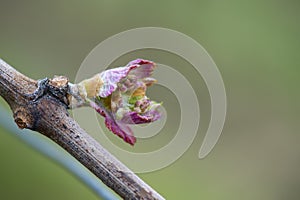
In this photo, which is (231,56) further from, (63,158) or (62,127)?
(62,127)

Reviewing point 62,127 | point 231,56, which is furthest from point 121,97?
point 231,56

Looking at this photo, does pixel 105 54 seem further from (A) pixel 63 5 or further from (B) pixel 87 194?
(A) pixel 63 5

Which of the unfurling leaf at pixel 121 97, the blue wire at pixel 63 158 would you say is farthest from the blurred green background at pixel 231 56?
the unfurling leaf at pixel 121 97

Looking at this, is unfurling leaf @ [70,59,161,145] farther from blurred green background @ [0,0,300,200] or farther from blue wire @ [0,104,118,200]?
blurred green background @ [0,0,300,200]

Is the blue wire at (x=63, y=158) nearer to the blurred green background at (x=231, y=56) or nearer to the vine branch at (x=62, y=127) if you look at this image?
the vine branch at (x=62, y=127)

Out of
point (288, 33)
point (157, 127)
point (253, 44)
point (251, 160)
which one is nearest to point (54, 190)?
point (157, 127)
